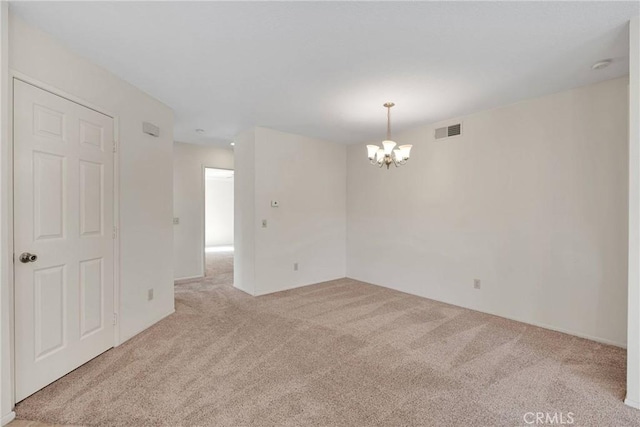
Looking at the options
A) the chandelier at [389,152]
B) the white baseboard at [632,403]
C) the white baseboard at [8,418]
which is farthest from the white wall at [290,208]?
the white baseboard at [632,403]

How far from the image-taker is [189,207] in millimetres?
5453

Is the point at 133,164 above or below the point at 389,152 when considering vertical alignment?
below

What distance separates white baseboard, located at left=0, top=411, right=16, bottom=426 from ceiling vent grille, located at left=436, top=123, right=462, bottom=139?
4.91 m

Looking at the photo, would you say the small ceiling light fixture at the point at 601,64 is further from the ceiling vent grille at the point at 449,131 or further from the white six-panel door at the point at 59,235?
the white six-panel door at the point at 59,235

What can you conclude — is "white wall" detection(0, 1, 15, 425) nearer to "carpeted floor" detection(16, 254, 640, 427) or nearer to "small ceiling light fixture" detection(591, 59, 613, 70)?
"carpeted floor" detection(16, 254, 640, 427)

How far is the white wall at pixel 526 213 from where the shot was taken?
2.77m

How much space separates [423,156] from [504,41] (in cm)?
227

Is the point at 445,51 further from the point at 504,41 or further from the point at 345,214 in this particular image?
the point at 345,214

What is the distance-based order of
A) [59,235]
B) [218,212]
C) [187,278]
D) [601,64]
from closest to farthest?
1. [59,235]
2. [601,64]
3. [187,278]
4. [218,212]

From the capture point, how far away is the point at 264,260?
4.46m

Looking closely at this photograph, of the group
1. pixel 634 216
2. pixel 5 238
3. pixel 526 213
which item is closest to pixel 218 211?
pixel 5 238

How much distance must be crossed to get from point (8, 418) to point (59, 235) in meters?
1.17

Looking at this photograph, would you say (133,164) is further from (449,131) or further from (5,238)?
(449,131)

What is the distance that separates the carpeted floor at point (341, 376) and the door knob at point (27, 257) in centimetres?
93
